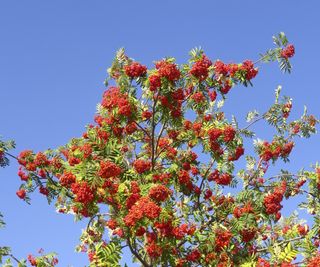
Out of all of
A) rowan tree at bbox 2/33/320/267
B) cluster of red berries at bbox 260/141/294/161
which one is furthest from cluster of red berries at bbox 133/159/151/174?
cluster of red berries at bbox 260/141/294/161

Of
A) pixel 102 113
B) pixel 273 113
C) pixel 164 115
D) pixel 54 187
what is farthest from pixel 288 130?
pixel 54 187

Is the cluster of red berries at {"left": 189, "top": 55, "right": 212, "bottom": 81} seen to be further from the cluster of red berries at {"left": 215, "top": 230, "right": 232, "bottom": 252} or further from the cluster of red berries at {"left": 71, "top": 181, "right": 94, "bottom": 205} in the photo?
the cluster of red berries at {"left": 71, "top": 181, "right": 94, "bottom": 205}

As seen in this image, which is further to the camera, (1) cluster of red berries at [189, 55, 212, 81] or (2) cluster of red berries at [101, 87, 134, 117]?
(2) cluster of red berries at [101, 87, 134, 117]

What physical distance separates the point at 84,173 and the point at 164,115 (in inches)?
157

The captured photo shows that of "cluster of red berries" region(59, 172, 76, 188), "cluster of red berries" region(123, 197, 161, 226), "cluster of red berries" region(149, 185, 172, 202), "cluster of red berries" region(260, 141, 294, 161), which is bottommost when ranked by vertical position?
"cluster of red berries" region(123, 197, 161, 226)

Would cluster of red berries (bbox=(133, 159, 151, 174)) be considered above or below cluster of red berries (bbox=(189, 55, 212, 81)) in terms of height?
below

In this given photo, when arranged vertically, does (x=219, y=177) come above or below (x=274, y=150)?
below

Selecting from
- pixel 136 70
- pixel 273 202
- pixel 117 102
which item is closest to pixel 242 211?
pixel 273 202

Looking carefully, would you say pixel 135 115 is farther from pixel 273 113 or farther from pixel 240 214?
pixel 273 113

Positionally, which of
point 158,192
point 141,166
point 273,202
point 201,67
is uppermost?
point 201,67

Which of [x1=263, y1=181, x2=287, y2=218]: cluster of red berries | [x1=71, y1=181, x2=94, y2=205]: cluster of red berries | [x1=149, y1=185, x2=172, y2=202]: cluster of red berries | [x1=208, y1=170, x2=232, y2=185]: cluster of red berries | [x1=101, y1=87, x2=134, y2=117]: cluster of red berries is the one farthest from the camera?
[x1=208, y1=170, x2=232, y2=185]: cluster of red berries

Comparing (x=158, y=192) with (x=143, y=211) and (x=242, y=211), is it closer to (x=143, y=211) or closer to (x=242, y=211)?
(x=143, y=211)

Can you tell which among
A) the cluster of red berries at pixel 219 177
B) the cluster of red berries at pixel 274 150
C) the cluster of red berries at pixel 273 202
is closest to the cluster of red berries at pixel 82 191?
the cluster of red berries at pixel 273 202

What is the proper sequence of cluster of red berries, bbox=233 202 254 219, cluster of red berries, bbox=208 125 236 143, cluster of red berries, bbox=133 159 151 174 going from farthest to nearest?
cluster of red berries, bbox=233 202 254 219 < cluster of red berries, bbox=208 125 236 143 < cluster of red berries, bbox=133 159 151 174
